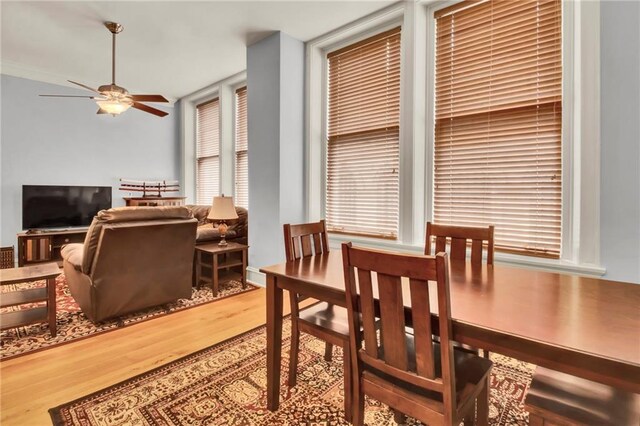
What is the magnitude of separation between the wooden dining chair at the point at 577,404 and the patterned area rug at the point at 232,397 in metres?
0.65

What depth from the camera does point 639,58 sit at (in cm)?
184

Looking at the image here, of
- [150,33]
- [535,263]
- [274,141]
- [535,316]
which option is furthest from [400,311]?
[150,33]

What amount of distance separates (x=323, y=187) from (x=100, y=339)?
2.61m

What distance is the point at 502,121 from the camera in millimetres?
2500

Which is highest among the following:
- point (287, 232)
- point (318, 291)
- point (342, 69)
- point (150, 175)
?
point (342, 69)

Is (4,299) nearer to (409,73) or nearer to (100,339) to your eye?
(100,339)

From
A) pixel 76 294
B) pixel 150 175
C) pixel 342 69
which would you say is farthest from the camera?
pixel 150 175

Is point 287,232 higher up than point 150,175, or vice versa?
point 150,175

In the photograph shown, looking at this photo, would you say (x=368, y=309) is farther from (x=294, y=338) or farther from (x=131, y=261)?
(x=131, y=261)

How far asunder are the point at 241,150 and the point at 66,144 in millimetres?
2827

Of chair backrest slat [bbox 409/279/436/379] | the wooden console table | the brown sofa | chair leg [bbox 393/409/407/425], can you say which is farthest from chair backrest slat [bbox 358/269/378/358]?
the wooden console table

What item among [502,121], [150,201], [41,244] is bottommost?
[41,244]

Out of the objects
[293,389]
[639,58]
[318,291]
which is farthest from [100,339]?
[639,58]

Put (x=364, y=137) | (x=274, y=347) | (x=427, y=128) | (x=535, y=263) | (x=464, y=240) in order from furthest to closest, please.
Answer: (x=364, y=137) < (x=427, y=128) < (x=535, y=263) < (x=464, y=240) < (x=274, y=347)
